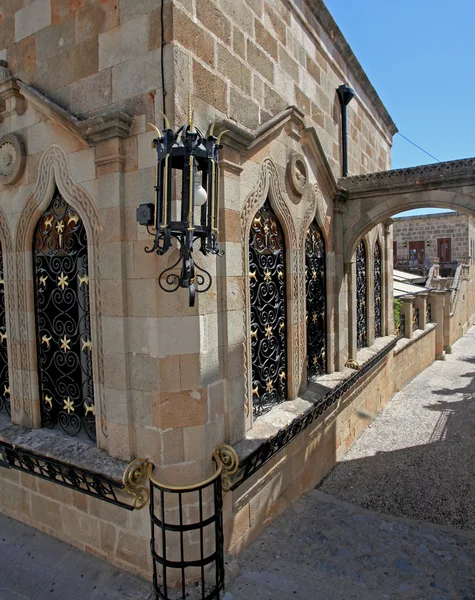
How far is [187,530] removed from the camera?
3006 mm

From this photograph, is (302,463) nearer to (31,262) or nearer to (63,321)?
(63,321)

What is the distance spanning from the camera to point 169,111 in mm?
2973

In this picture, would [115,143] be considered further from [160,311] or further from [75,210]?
[160,311]

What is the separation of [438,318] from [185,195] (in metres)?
12.6

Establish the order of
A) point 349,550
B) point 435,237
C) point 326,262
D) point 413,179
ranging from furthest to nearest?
1. point 435,237
2. point 326,262
3. point 413,179
4. point 349,550

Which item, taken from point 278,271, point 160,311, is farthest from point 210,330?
point 278,271

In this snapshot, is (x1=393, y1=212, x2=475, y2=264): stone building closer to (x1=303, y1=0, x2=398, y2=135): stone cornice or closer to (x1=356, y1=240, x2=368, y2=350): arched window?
(x1=303, y1=0, x2=398, y2=135): stone cornice

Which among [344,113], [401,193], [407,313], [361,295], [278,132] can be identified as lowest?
[407,313]

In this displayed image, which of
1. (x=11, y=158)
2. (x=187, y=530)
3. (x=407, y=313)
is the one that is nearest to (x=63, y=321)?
(x=11, y=158)

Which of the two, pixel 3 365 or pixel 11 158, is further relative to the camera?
pixel 3 365

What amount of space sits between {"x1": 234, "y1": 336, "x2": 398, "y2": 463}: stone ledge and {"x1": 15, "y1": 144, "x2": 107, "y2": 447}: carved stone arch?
1232 mm

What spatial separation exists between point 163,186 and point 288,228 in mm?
2189

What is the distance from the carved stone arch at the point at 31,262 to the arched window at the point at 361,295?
4.89 m

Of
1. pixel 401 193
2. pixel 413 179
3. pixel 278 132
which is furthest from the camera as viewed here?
pixel 401 193
